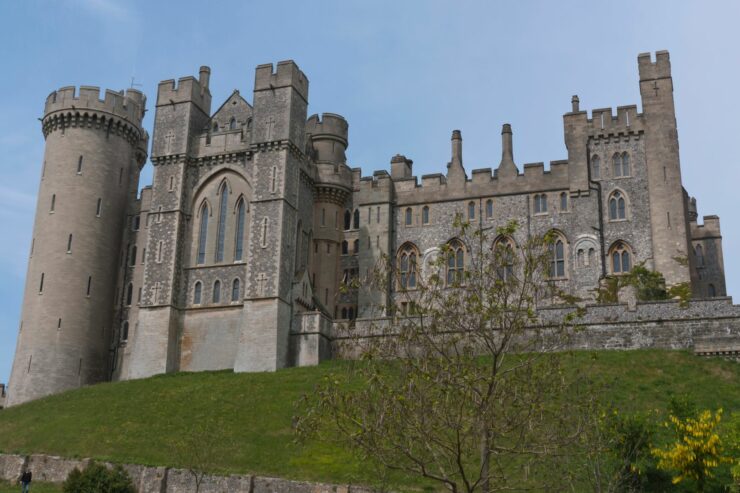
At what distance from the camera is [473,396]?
17234mm

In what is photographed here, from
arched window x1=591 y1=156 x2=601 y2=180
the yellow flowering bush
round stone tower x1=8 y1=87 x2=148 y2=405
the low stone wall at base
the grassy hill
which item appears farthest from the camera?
round stone tower x1=8 y1=87 x2=148 y2=405

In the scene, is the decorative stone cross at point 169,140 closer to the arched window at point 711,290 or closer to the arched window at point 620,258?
the arched window at point 620,258

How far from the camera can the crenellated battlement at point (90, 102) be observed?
186 feet

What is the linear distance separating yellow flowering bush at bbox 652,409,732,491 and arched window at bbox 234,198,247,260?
1229 inches

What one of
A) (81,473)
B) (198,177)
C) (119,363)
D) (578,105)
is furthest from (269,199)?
(81,473)

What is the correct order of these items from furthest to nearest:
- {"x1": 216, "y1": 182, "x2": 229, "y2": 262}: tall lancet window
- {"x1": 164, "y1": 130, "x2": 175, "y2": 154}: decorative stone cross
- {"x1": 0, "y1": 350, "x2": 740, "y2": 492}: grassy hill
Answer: {"x1": 164, "y1": 130, "x2": 175, "y2": 154}: decorative stone cross
{"x1": 216, "y1": 182, "x2": 229, "y2": 262}: tall lancet window
{"x1": 0, "y1": 350, "x2": 740, "y2": 492}: grassy hill

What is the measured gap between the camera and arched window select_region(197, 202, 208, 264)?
51.5 m

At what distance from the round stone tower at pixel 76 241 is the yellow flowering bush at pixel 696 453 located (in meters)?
37.9

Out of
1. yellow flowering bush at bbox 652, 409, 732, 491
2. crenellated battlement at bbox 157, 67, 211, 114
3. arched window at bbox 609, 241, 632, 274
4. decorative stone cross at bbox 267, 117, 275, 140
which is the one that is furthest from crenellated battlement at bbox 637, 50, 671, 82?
yellow flowering bush at bbox 652, 409, 732, 491

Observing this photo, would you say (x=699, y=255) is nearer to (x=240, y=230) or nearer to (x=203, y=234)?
(x=240, y=230)

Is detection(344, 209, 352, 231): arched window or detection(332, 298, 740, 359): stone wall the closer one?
detection(332, 298, 740, 359): stone wall

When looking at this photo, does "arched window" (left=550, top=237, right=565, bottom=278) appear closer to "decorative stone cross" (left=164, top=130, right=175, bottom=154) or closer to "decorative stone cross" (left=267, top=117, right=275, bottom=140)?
"decorative stone cross" (left=267, top=117, right=275, bottom=140)

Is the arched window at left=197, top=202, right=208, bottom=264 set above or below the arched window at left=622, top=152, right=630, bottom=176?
below

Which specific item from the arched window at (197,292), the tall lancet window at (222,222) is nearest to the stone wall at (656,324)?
the arched window at (197,292)
